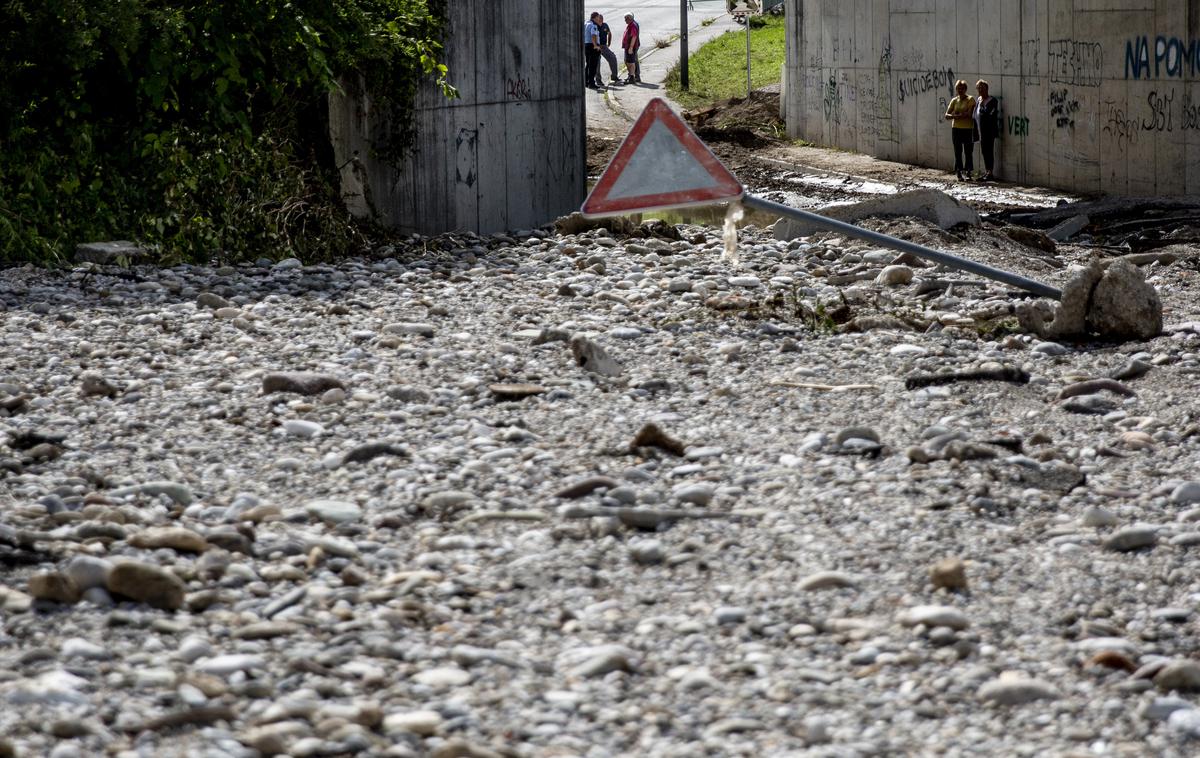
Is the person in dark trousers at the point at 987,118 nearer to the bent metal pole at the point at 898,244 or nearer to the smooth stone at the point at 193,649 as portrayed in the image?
the bent metal pole at the point at 898,244

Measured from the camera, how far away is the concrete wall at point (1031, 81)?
1703 centimetres

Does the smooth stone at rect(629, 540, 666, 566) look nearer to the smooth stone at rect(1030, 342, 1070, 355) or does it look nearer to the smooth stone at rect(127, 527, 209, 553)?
the smooth stone at rect(127, 527, 209, 553)

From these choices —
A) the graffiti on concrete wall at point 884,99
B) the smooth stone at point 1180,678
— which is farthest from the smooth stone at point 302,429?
the graffiti on concrete wall at point 884,99

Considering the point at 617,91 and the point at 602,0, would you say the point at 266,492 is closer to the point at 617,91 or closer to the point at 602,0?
the point at 617,91

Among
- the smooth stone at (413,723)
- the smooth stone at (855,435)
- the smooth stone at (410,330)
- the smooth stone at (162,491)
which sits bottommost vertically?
the smooth stone at (413,723)

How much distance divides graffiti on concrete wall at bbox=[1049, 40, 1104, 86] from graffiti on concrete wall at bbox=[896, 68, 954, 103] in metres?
3.07

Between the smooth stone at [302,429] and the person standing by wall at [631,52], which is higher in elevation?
the person standing by wall at [631,52]

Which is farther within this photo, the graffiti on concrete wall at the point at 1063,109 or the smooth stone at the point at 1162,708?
the graffiti on concrete wall at the point at 1063,109

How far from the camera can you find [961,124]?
21.0 metres

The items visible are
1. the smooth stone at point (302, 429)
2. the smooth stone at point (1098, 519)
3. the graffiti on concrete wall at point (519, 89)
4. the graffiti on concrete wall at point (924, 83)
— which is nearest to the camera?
the smooth stone at point (1098, 519)

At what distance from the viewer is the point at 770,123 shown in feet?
100

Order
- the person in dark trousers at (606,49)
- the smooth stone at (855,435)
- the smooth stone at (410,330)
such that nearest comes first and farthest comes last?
the smooth stone at (855,435) → the smooth stone at (410,330) → the person in dark trousers at (606,49)

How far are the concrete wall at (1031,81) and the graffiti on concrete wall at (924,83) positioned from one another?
2 centimetres

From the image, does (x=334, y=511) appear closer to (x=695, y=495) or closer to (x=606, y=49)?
(x=695, y=495)
